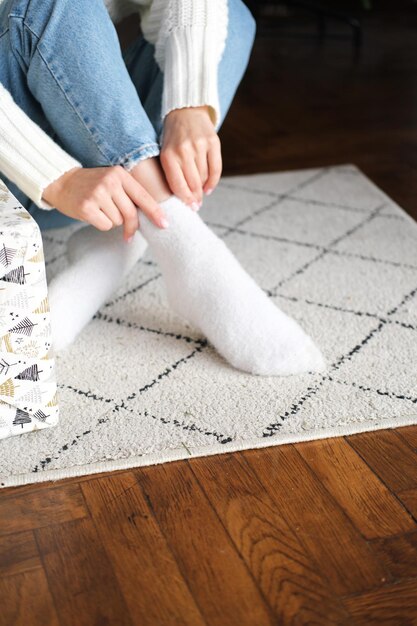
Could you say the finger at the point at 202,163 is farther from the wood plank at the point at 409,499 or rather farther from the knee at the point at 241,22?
the wood plank at the point at 409,499

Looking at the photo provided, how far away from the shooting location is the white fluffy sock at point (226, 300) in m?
1.12

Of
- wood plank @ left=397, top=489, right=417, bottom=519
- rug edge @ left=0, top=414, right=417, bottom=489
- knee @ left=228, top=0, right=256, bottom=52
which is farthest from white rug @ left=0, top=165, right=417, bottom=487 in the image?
knee @ left=228, top=0, right=256, bottom=52

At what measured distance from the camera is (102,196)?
42.2 inches

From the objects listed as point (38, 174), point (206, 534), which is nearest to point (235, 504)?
point (206, 534)

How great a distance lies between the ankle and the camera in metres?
1.11

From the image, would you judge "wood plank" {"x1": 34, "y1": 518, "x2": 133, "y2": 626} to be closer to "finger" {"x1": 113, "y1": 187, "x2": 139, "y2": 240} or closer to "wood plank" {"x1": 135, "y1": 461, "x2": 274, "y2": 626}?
"wood plank" {"x1": 135, "y1": 461, "x2": 274, "y2": 626}

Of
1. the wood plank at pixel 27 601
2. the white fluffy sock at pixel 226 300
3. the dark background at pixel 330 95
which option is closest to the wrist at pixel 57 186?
the white fluffy sock at pixel 226 300

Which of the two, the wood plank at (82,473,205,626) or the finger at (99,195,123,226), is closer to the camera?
the wood plank at (82,473,205,626)

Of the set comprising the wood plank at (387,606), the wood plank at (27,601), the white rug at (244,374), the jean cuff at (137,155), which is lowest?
the white rug at (244,374)

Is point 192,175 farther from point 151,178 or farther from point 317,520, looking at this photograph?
Result: point 317,520

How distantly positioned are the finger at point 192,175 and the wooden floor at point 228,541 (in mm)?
361

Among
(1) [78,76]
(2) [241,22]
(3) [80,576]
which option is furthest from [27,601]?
(2) [241,22]

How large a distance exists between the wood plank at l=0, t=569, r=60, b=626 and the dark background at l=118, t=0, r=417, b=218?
44.3 inches

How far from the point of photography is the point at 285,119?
2266 mm
